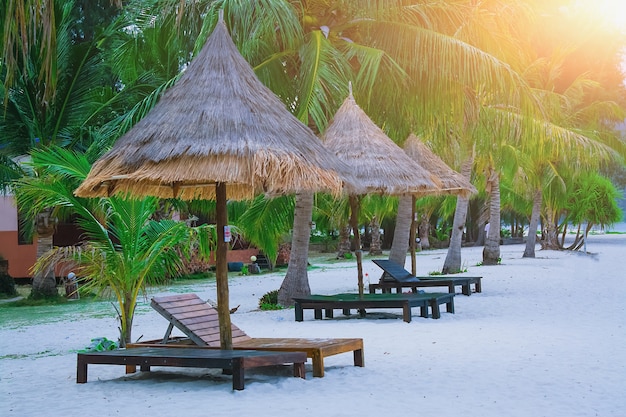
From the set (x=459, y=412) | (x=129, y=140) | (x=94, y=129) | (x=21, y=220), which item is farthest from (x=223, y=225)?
(x=21, y=220)

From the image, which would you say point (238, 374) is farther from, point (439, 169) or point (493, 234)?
point (493, 234)

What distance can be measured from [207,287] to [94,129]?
4.58 m

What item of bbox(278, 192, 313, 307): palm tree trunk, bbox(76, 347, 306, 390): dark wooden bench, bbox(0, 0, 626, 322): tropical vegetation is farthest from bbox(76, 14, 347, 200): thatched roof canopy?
bbox(278, 192, 313, 307): palm tree trunk

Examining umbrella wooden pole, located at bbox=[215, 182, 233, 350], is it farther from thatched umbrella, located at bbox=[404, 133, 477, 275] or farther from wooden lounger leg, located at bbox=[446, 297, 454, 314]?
thatched umbrella, located at bbox=[404, 133, 477, 275]

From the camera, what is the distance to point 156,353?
24.2ft

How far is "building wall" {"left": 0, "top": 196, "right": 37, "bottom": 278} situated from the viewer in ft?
70.4

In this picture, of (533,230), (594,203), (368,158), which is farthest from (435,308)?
(594,203)

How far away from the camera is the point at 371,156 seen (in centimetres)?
1296

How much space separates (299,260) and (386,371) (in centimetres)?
717

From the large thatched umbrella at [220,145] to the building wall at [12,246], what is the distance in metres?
14.6

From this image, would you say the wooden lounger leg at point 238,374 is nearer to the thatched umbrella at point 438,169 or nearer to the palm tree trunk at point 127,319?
the palm tree trunk at point 127,319

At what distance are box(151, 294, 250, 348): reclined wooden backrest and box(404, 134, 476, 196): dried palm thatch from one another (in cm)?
805

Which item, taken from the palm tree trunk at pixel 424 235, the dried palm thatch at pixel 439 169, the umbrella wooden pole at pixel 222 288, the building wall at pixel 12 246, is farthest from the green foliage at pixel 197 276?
the palm tree trunk at pixel 424 235

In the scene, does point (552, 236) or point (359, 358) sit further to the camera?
point (552, 236)
